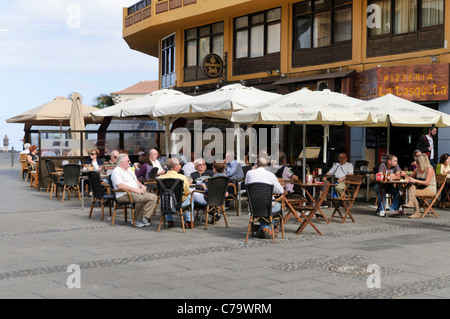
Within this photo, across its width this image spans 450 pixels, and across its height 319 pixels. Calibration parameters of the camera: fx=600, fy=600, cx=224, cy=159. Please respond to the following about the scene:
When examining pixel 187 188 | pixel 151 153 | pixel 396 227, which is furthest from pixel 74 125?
pixel 396 227

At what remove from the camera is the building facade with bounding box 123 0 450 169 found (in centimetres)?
1828

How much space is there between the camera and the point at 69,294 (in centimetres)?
600

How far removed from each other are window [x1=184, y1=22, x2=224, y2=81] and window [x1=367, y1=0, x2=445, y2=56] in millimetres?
8255

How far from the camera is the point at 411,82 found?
712 inches

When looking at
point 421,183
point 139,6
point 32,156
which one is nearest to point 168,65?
point 139,6

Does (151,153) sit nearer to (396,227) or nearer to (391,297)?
(396,227)

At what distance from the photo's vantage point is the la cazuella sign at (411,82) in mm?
17609

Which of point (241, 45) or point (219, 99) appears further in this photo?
point (241, 45)

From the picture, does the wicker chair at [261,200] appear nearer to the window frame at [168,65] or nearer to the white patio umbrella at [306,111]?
the white patio umbrella at [306,111]

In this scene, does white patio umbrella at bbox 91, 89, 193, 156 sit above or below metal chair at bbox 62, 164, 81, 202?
above

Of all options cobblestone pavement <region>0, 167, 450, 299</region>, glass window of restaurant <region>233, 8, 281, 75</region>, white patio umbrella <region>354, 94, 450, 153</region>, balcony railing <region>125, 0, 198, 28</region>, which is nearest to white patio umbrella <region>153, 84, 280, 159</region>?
white patio umbrella <region>354, 94, 450, 153</region>

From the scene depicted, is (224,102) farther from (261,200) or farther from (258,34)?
(258,34)

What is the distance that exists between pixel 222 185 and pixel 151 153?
3.78 metres

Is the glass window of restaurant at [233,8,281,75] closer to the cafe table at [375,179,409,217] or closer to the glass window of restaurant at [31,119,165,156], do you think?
the glass window of restaurant at [31,119,165,156]
